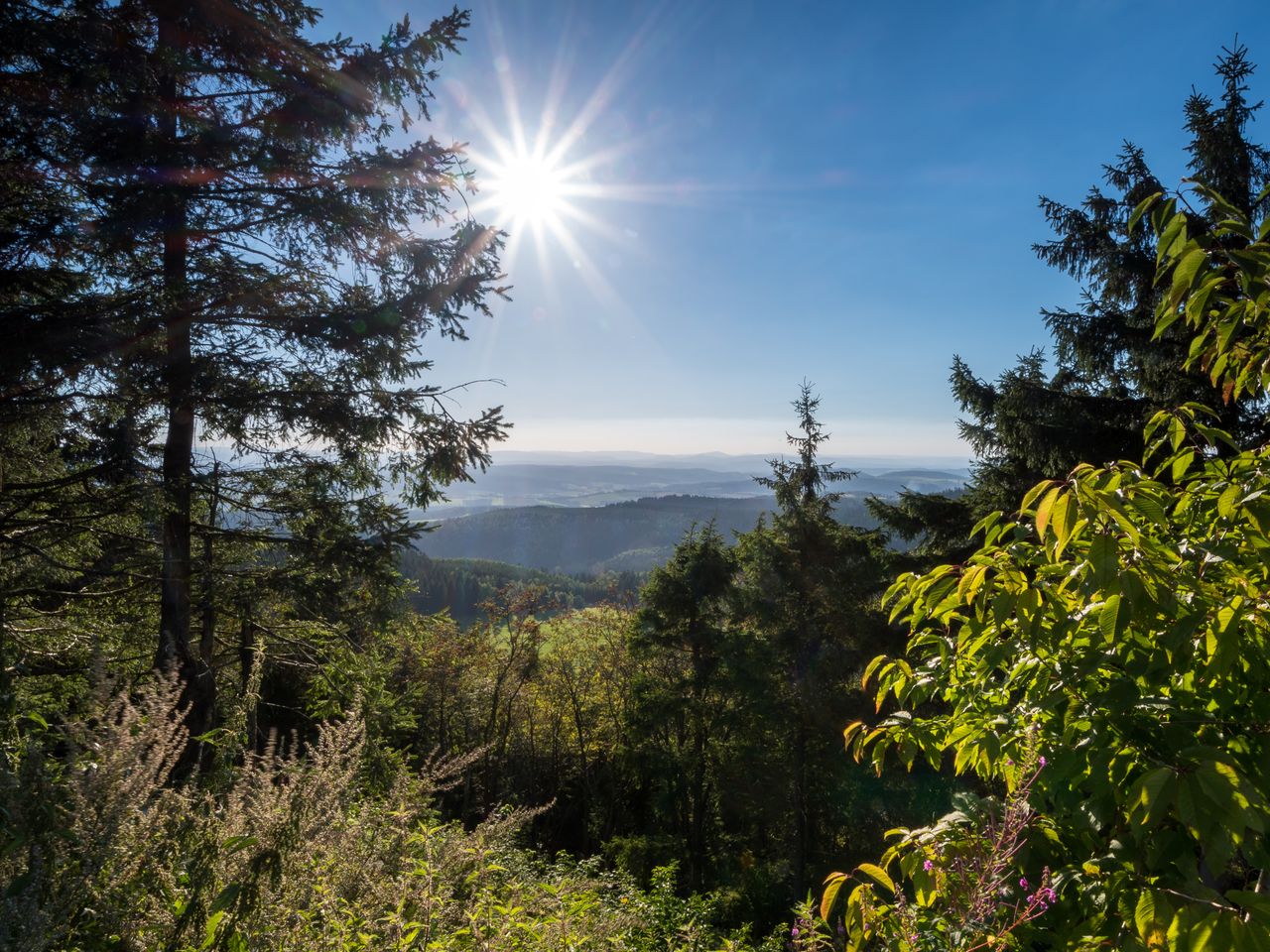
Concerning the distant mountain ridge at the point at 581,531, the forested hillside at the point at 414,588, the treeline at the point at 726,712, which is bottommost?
the distant mountain ridge at the point at 581,531

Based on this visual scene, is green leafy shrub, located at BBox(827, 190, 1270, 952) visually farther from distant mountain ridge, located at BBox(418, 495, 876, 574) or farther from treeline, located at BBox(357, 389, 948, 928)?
distant mountain ridge, located at BBox(418, 495, 876, 574)

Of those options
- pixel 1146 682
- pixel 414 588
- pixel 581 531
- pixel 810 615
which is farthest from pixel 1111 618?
pixel 581 531

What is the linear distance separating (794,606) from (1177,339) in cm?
860

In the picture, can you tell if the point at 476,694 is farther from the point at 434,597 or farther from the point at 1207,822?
the point at 434,597

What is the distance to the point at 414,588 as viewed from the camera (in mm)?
6895

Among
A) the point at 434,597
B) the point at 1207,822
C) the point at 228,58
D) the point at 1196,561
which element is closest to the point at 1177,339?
the point at 1196,561

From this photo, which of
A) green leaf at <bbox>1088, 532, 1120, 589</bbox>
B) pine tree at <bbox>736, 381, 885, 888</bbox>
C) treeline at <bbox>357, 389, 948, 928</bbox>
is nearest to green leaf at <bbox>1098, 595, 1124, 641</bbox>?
green leaf at <bbox>1088, 532, 1120, 589</bbox>

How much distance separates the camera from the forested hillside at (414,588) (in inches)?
58.1

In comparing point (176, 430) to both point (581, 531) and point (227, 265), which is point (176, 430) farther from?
point (581, 531)

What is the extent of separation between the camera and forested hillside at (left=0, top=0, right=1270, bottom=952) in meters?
1.47

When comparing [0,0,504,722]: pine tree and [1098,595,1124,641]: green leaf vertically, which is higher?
[0,0,504,722]: pine tree

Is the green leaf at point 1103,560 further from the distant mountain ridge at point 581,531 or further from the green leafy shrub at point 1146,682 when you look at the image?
the distant mountain ridge at point 581,531

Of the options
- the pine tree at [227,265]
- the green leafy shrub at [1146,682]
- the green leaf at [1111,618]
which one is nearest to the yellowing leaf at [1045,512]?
the green leafy shrub at [1146,682]

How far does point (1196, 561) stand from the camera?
63.8 inches
